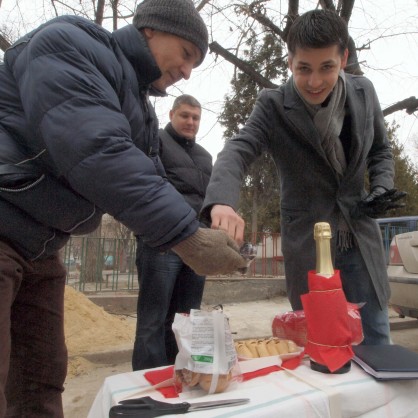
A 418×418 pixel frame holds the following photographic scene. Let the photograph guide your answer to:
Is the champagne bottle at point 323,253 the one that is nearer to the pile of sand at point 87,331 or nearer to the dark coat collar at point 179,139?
the dark coat collar at point 179,139

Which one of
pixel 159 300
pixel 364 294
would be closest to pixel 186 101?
pixel 159 300

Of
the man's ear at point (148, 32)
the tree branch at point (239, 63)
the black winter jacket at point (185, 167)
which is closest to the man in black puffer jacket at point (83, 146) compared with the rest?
the man's ear at point (148, 32)

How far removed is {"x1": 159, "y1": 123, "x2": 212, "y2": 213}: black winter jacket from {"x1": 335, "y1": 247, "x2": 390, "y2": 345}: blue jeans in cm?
107

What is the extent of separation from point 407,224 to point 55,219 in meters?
6.65

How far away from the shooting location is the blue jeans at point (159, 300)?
241 cm

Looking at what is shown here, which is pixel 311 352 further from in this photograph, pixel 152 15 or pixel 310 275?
pixel 152 15

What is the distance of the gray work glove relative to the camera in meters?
1.16

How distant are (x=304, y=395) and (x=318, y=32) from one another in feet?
4.26

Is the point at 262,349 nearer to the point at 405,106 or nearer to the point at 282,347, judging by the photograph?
the point at 282,347

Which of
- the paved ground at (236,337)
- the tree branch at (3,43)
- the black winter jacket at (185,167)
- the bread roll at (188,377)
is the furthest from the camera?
the tree branch at (3,43)

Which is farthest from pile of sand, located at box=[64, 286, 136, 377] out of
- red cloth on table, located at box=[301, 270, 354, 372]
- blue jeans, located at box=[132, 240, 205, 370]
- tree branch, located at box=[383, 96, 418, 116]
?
tree branch, located at box=[383, 96, 418, 116]

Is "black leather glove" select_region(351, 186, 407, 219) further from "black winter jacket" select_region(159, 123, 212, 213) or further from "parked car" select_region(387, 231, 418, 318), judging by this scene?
"parked car" select_region(387, 231, 418, 318)

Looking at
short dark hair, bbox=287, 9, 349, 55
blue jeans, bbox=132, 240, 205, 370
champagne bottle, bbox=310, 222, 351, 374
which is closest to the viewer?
champagne bottle, bbox=310, 222, 351, 374

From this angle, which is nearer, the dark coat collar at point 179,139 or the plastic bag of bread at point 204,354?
the plastic bag of bread at point 204,354
